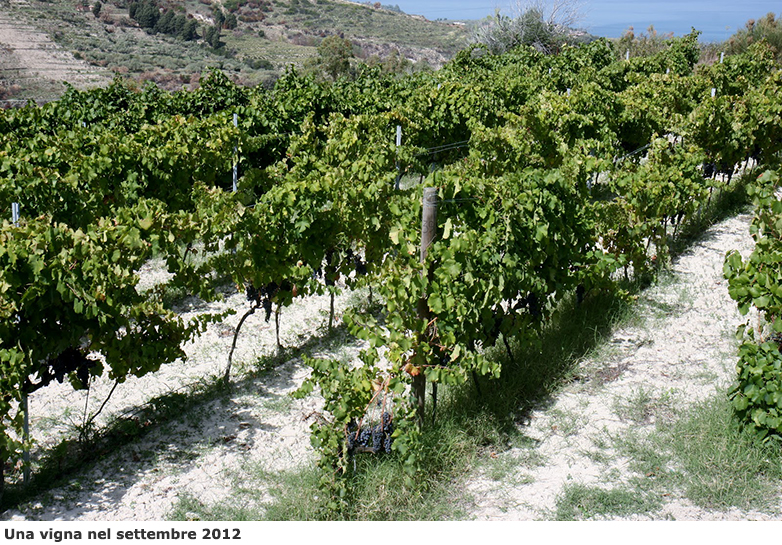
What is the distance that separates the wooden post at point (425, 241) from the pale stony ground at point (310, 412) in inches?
23.6

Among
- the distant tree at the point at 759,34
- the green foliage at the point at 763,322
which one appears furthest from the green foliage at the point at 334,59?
the green foliage at the point at 763,322

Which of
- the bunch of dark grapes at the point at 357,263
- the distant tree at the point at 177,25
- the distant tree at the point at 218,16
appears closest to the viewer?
the bunch of dark grapes at the point at 357,263

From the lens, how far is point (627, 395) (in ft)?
17.8

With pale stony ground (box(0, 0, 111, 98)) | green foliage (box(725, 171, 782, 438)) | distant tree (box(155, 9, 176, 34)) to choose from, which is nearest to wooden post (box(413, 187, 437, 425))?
green foliage (box(725, 171, 782, 438))

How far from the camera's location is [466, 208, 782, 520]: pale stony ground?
435cm

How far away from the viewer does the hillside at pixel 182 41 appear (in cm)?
3397

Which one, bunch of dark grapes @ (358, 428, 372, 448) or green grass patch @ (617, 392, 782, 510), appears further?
bunch of dark grapes @ (358, 428, 372, 448)

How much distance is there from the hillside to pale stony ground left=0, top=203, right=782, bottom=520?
1920cm

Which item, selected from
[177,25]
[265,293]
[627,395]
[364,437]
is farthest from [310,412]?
[177,25]

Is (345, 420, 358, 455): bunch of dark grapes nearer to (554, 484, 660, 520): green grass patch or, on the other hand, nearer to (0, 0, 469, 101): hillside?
(554, 484, 660, 520): green grass patch

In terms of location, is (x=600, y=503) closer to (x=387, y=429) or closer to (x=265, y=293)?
(x=387, y=429)

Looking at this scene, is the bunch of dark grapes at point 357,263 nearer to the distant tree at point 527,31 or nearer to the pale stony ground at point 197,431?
the pale stony ground at point 197,431

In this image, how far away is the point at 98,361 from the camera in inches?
192

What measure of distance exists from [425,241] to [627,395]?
6.49ft
